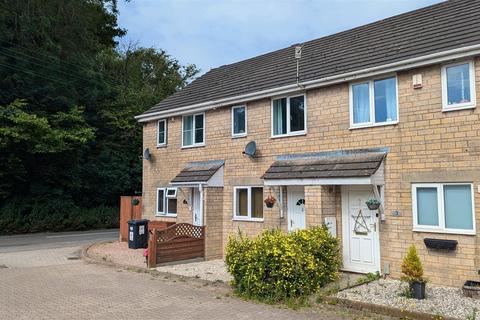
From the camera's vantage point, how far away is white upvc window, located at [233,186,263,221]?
1377cm

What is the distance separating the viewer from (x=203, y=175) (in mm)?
14641

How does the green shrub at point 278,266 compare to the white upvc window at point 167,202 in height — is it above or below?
below

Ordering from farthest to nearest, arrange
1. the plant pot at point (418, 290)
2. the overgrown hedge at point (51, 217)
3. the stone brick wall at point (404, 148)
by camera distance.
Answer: the overgrown hedge at point (51, 217)
the stone brick wall at point (404, 148)
the plant pot at point (418, 290)

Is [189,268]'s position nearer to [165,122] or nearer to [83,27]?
[165,122]

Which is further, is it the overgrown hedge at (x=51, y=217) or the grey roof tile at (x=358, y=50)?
the overgrown hedge at (x=51, y=217)

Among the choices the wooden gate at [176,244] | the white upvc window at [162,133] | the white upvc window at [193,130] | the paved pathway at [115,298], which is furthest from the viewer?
the white upvc window at [162,133]

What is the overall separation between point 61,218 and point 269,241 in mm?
20233

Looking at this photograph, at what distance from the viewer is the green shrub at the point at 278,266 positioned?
8.67 meters

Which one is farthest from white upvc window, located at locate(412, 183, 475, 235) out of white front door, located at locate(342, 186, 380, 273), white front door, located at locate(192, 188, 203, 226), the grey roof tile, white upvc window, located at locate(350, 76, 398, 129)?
white front door, located at locate(192, 188, 203, 226)

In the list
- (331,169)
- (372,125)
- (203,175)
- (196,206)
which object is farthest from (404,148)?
(196,206)

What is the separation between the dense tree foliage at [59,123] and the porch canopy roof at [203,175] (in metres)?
11.6

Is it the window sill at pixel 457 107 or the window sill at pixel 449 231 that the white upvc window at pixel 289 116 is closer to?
the window sill at pixel 457 107

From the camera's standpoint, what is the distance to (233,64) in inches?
757

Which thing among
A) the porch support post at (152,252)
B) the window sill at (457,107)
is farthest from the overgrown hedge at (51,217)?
the window sill at (457,107)
